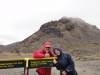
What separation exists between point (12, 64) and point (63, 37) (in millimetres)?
59371

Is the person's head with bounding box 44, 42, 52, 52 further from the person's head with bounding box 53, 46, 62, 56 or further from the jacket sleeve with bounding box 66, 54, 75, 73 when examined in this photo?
the jacket sleeve with bounding box 66, 54, 75, 73

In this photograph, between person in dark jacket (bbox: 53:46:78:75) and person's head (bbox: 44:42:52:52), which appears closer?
person in dark jacket (bbox: 53:46:78:75)

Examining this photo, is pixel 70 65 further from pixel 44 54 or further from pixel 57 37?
pixel 57 37

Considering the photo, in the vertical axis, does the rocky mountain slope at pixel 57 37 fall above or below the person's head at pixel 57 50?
above

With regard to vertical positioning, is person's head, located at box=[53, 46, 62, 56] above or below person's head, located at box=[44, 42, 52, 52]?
below

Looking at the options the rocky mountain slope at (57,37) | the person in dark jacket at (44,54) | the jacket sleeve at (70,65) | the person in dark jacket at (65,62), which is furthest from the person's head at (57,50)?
the rocky mountain slope at (57,37)

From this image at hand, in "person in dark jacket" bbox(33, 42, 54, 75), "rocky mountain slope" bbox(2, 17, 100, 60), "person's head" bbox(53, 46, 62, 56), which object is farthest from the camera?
"rocky mountain slope" bbox(2, 17, 100, 60)

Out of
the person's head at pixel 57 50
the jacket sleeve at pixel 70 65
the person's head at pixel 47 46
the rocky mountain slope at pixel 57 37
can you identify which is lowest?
the jacket sleeve at pixel 70 65

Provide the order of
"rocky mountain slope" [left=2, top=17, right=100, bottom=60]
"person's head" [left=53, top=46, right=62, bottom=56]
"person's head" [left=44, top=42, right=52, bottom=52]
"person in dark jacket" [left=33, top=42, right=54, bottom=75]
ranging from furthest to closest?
"rocky mountain slope" [left=2, top=17, right=100, bottom=60] < "person in dark jacket" [left=33, top=42, right=54, bottom=75] < "person's head" [left=44, top=42, right=52, bottom=52] < "person's head" [left=53, top=46, right=62, bottom=56]

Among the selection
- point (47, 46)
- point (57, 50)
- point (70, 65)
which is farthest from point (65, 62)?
point (47, 46)

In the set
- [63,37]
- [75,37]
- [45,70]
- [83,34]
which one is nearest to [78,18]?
[83,34]

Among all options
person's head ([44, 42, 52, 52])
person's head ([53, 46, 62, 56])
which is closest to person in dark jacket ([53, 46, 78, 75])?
person's head ([53, 46, 62, 56])

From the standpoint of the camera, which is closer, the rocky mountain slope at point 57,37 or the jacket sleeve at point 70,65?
the jacket sleeve at point 70,65

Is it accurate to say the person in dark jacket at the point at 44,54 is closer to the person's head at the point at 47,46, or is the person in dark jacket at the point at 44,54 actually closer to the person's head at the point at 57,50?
the person's head at the point at 47,46
